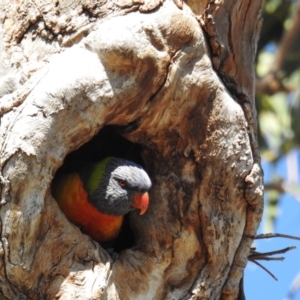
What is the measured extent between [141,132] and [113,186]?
0.74 metres

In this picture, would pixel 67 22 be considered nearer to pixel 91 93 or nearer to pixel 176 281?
pixel 91 93

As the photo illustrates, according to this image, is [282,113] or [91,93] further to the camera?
[282,113]

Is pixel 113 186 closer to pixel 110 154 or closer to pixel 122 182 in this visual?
pixel 122 182

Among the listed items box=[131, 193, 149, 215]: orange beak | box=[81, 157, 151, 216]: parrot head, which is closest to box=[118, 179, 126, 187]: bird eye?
box=[81, 157, 151, 216]: parrot head

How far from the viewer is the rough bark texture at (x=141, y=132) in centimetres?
408

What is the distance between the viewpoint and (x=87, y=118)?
14.0 ft

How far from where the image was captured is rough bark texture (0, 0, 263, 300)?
4082 millimetres

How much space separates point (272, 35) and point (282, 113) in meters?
1.07

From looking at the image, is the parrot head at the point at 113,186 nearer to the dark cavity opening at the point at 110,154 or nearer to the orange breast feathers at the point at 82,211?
the orange breast feathers at the point at 82,211

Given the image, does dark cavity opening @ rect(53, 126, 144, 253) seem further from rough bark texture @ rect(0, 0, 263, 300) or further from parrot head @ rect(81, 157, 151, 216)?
rough bark texture @ rect(0, 0, 263, 300)

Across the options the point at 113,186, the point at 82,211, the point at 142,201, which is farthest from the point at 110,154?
the point at 142,201

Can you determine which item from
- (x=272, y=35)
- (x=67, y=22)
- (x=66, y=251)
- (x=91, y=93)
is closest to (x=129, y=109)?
(x=91, y=93)

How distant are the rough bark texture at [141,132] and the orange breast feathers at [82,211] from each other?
0.28 m

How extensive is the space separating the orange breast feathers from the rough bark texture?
0.28 m
